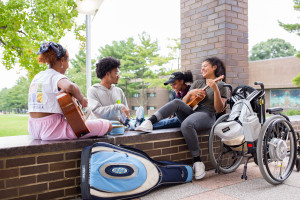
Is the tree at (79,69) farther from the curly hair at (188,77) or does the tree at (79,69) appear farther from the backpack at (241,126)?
the backpack at (241,126)

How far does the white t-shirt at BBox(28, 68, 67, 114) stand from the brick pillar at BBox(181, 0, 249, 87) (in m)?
2.19

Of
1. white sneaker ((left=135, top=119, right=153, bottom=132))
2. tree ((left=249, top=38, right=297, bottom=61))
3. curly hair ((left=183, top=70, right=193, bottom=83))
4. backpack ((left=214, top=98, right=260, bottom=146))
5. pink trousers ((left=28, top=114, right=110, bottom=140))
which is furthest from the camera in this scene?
tree ((left=249, top=38, right=297, bottom=61))

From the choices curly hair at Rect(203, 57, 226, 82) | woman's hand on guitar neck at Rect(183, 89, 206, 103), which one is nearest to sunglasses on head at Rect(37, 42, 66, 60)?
woman's hand on guitar neck at Rect(183, 89, 206, 103)

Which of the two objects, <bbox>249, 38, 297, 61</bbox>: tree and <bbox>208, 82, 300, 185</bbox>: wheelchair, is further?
<bbox>249, 38, 297, 61</bbox>: tree

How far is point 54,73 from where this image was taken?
211 cm

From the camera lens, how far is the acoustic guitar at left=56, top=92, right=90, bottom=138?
1972 millimetres

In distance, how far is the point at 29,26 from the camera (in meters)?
6.41

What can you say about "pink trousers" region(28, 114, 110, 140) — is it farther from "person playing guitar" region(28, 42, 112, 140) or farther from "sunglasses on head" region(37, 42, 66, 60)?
"sunglasses on head" region(37, 42, 66, 60)

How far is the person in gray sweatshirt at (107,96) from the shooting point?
2.72 m

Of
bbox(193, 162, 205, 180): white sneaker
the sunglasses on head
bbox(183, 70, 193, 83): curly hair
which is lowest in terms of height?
bbox(193, 162, 205, 180): white sneaker

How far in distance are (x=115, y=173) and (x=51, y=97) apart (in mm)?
811

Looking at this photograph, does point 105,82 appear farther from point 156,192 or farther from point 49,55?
point 156,192

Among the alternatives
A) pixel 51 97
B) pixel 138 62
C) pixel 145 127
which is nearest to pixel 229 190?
pixel 145 127

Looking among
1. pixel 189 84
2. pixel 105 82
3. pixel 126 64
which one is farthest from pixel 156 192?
pixel 126 64
